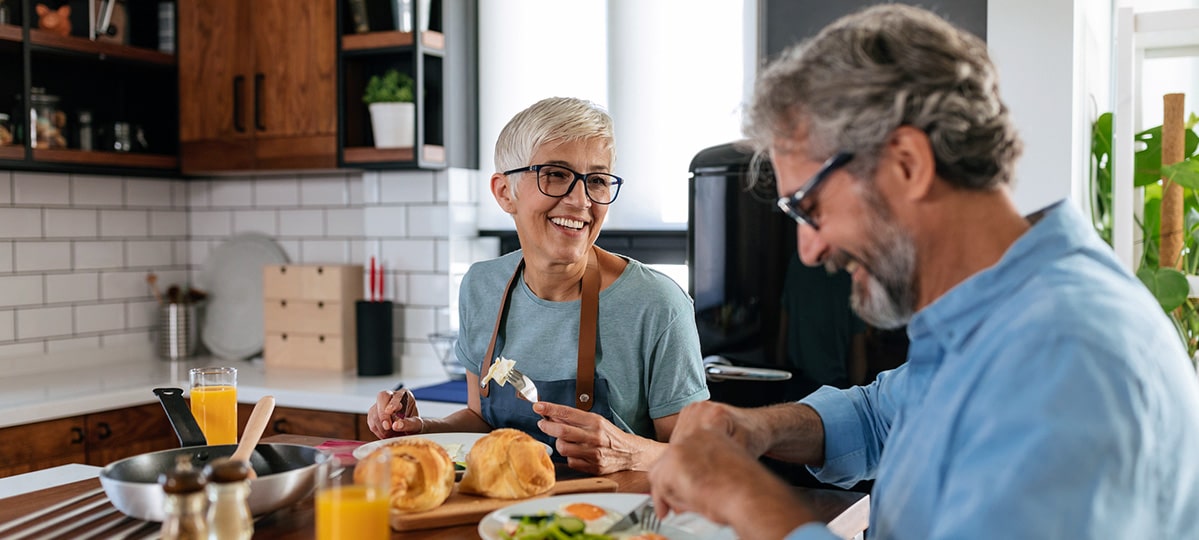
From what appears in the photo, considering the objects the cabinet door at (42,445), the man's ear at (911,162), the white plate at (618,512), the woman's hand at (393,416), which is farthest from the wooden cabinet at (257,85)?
the man's ear at (911,162)

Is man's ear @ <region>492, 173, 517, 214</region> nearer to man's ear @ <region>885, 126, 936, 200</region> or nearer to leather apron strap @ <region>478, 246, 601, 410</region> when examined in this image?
leather apron strap @ <region>478, 246, 601, 410</region>

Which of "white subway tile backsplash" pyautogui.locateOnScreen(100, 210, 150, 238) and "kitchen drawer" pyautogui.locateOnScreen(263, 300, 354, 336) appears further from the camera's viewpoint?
"white subway tile backsplash" pyautogui.locateOnScreen(100, 210, 150, 238)

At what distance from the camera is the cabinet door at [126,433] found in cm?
325

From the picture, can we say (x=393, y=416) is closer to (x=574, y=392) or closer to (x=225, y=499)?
(x=574, y=392)

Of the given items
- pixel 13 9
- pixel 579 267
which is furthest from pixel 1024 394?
pixel 13 9

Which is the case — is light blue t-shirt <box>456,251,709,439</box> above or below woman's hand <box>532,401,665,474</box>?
above

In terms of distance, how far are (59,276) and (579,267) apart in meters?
2.60

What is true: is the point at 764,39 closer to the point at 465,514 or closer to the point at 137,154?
the point at 465,514

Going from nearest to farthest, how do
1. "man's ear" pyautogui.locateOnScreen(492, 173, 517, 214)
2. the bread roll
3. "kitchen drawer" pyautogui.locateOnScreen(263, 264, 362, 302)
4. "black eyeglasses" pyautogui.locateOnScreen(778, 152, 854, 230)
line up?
"black eyeglasses" pyautogui.locateOnScreen(778, 152, 854, 230) < the bread roll < "man's ear" pyautogui.locateOnScreen(492, 173, 517, 214) < "kitchen drawer" pyautogui.locateOnScreen(263, 264, 362, 302)

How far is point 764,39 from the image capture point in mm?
2947

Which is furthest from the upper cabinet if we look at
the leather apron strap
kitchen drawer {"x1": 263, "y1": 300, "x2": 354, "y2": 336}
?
the leather apron strap

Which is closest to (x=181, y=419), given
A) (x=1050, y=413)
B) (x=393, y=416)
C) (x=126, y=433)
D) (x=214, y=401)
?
(x=214, y=401)

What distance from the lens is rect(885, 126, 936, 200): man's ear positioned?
110cm

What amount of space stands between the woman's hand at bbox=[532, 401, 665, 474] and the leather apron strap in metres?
0.29
